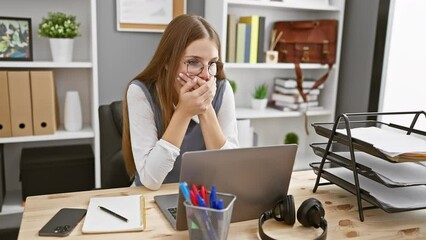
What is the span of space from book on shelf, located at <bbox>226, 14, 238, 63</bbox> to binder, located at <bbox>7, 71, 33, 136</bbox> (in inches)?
43.1

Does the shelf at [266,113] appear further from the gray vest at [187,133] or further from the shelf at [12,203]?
the shelf at [12,203]

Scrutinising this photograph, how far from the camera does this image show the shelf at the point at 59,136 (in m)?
2.05

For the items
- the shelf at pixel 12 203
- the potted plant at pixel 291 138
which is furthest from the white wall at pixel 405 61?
the shelf at pixel 12 203

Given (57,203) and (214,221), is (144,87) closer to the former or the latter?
(57,203)

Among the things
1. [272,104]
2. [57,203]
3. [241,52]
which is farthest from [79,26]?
[57,203]

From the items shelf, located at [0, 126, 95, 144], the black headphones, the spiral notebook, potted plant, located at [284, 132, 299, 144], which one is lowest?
potted plant, located at [284, 132, 299, 144]

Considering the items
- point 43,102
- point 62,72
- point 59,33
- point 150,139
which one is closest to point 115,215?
point 150,139

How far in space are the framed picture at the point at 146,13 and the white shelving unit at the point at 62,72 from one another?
0.20 metres

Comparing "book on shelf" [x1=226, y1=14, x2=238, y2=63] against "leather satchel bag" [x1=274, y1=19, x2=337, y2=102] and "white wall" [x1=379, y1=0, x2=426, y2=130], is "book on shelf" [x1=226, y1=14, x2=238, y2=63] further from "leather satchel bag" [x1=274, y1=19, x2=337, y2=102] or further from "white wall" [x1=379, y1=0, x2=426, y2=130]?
"white wall" [x1=379, y1=0, x2=426, y2=130]

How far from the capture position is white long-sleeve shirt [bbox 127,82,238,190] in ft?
3.79

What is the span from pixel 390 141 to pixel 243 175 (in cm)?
43

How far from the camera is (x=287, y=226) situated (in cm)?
92

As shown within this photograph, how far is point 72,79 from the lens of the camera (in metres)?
2.36

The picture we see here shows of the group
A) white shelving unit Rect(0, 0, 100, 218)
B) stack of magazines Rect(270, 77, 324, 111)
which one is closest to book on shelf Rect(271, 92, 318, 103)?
stack of magazines Rect(270, 77, 324, 111)
